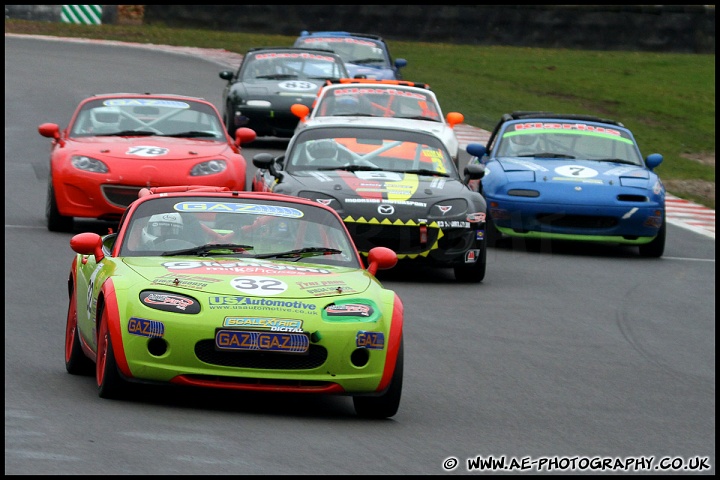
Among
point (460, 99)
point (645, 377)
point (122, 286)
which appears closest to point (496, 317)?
point (645, 377)

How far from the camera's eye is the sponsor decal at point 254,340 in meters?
7.45

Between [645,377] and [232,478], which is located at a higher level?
[232,478]

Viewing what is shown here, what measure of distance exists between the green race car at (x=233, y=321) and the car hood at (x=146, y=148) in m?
6.46

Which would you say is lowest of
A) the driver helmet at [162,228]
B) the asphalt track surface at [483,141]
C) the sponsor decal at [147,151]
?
the asphalt track surface at [483,141]

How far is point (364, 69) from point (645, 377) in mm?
18370

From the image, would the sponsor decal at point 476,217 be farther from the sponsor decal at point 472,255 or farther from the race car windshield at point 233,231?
the race car windshield at point 233,231

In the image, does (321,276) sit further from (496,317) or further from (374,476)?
(496,317)

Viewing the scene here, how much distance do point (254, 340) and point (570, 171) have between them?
30.1 ft

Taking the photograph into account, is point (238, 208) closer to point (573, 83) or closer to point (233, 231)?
point (233, 231)

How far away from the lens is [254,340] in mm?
7457

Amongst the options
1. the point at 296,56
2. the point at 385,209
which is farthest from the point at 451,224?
the point at 296,56

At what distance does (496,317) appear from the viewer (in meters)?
11.7

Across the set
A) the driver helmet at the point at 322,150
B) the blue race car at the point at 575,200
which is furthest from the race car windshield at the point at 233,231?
the blue race car at the point at 575,200

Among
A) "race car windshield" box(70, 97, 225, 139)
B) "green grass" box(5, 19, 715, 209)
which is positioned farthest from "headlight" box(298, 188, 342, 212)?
"green grass" box(5, 19, 715, 209)
